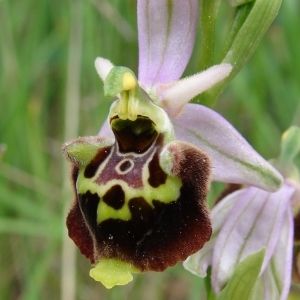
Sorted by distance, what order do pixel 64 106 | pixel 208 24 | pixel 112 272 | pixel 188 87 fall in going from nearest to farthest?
pixel 112 272
pixel 188 87
pixel 208 24
pixel 64 106

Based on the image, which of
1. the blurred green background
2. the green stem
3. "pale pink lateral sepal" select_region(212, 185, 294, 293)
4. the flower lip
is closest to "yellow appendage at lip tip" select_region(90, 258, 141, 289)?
the flower lip

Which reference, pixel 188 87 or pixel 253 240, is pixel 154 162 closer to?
pixel 188 87

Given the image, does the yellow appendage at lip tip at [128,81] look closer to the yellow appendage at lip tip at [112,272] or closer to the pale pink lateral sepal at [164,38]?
the pale pink lateral sepal at [164,38]

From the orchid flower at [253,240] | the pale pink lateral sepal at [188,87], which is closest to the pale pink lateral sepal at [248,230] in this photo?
the orchid flower at [253,240]

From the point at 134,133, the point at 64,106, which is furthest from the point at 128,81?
the point at 64,106

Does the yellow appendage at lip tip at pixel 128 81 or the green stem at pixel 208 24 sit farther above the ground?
the green stem at pixel 208 24

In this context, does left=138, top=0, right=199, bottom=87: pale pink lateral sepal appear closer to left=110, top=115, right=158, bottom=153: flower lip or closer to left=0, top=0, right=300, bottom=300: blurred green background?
left=110, top=115, right=158, bottom=153: flower lip
